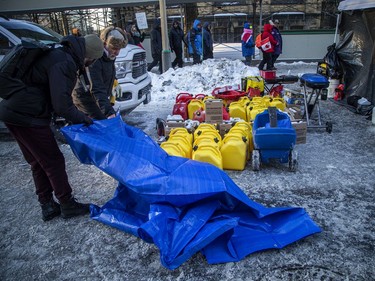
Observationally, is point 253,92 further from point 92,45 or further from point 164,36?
point 92,45

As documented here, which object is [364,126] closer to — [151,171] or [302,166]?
[302,166]

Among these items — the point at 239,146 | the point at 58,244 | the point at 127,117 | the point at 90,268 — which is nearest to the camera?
the point at 90,268

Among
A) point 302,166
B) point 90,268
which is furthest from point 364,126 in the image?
point 90,268

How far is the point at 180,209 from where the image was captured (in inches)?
101

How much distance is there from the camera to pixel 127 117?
7141 millimetres

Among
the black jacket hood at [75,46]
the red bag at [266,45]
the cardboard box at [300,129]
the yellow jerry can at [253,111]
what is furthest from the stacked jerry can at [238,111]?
the red bag at [266,45]

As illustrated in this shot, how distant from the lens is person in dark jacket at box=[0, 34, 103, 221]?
8.35 feet

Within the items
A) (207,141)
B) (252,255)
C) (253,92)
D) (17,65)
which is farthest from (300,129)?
(17,65)

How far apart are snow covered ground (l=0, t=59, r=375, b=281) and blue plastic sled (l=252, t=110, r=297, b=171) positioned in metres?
0.17

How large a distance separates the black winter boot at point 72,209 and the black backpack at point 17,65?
1190 millimetres

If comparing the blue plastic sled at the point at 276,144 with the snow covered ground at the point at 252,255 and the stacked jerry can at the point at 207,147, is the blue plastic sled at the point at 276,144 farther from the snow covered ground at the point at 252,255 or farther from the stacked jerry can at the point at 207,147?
the stacked jerry can at the point at 207,147

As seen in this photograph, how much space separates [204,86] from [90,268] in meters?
7.64

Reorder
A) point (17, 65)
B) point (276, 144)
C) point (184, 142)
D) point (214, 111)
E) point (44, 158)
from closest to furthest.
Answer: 1. point (17, 65)
2. point (44, 158)
3. point (276, 144)
4. point (184, 142)
5. point (214, 111)

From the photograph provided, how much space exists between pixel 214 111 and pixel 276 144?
149cm
